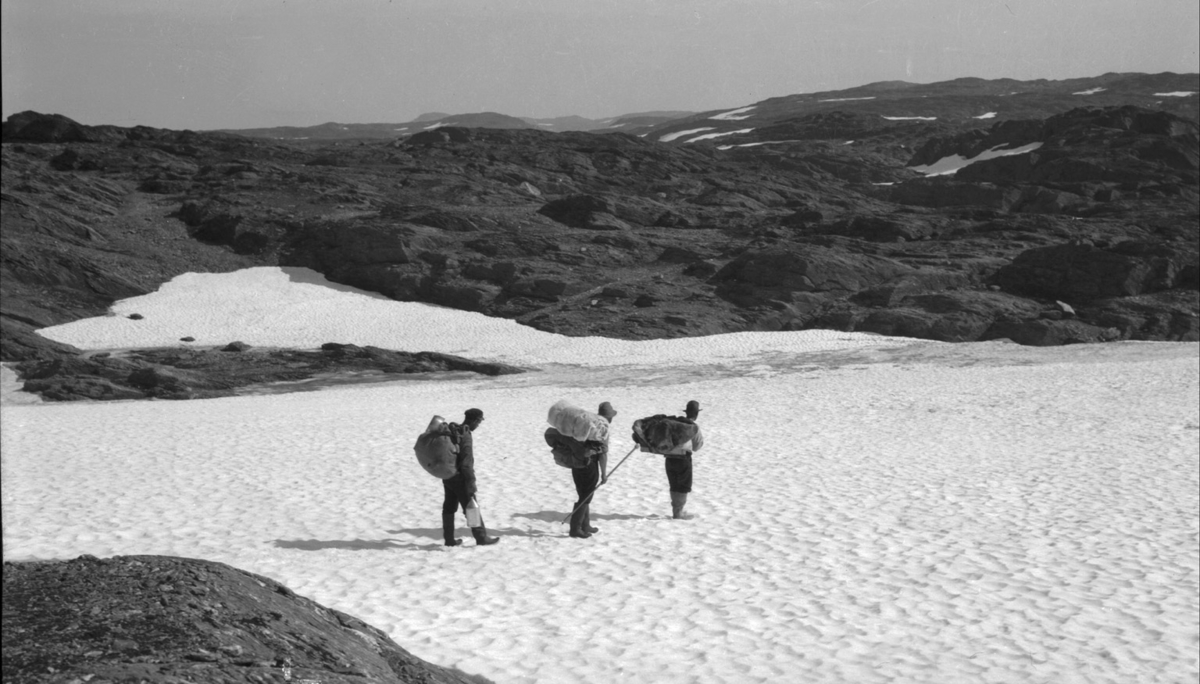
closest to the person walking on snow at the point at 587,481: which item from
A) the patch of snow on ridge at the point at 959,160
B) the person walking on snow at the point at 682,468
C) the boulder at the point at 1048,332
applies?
the person walking on snow at the point at 682,468

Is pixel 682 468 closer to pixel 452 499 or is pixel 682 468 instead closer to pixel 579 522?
pixel 579 522

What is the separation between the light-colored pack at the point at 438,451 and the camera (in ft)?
33.2

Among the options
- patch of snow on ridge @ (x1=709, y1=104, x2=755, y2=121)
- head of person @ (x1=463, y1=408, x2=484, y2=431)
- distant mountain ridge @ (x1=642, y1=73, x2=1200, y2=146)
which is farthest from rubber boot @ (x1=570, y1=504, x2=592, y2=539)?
patch of snow on ridge @ (x1=709, y1=104, x2=755, y2=121)

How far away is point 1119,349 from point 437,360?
22.4 metres

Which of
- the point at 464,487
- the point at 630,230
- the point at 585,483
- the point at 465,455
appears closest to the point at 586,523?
the point at 585,483

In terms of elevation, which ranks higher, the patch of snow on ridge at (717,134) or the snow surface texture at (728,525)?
the patch of snow on ridge at (717,134)

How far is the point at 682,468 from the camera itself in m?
12.1

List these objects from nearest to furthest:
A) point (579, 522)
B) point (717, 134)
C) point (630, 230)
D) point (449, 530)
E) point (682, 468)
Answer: point (449, 530) < point (579, 522) < point (682, 468) < point (630, 230) < point (717, 134)

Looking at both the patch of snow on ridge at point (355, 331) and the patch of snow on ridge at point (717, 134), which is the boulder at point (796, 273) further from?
the patch of snow on ridge at point (717, 134)

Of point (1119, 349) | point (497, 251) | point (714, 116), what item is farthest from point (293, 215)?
point (714, 116)

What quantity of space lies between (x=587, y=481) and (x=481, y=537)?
129 cm

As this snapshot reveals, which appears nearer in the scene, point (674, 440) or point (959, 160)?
point (674, 440)

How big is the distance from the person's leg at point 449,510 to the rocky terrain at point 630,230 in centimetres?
1984

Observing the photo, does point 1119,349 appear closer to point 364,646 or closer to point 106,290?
point 364,646
